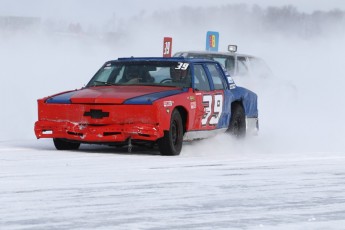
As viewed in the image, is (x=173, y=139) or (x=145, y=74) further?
(x=145, y=74)

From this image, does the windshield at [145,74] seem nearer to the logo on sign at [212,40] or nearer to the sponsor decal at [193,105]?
the sponsor decal at [193,105]

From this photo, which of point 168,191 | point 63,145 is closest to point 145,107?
point 63,145

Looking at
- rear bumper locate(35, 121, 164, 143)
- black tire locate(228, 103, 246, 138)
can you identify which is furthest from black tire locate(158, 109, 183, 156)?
black tire locate(228, 103, 246, 138)

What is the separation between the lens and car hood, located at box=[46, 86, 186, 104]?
12.8 meters

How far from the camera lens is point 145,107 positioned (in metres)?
12.7

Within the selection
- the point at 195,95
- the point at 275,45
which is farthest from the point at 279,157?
the point at 275,45

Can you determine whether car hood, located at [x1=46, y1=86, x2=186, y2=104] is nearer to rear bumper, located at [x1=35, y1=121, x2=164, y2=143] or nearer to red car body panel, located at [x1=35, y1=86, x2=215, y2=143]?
red car body panel, located at [x1=35, y1=86, x2=215, y2=143]

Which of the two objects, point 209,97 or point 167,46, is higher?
point 167,46

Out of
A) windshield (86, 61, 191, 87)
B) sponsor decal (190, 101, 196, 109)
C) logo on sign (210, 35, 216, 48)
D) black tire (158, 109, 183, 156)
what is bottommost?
black tire (158, 109, 183, 156)

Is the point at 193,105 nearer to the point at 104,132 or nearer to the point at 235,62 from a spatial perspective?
the point at 104,132

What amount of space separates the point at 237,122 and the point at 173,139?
2266 millimetres

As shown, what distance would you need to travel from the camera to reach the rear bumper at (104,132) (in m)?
12.7

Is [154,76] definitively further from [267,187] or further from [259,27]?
[259,27]

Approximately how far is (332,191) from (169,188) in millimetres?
1349
